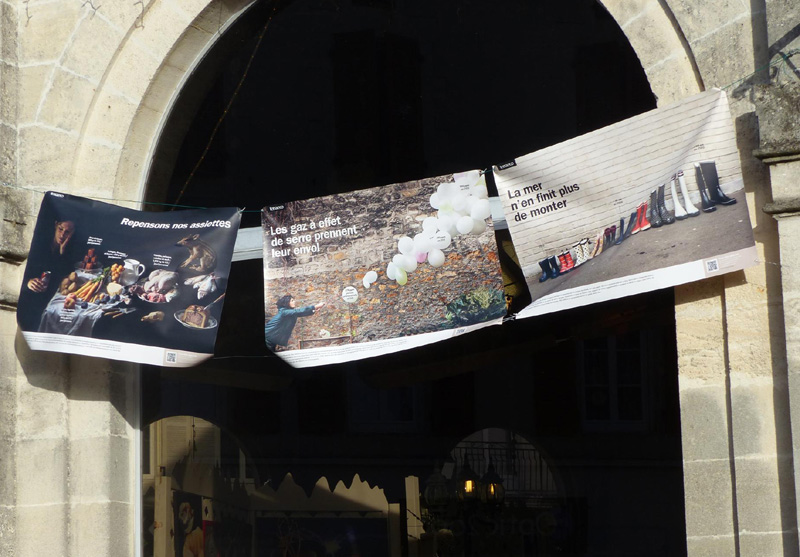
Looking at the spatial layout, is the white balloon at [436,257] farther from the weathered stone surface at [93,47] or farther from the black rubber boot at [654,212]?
the weathered stone surface at [93,47]

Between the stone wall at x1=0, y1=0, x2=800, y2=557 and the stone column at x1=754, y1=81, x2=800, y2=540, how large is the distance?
9cm

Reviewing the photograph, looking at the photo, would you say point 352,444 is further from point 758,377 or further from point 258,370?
point 758,377

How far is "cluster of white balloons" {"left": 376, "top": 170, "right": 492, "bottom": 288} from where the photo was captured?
15.9ft

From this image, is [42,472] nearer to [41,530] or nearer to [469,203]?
[41,530]

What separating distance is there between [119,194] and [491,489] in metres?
9.73

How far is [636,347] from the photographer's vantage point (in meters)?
15.2

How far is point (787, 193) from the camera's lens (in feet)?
12.9

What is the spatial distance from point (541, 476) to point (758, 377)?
11.1m

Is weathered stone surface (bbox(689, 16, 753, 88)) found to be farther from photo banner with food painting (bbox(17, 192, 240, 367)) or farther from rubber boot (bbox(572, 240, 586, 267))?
photo banner with food painting (bbox(17, 192, 240, 367))

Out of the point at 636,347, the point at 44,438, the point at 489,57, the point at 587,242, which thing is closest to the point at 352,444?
the point at 636,347

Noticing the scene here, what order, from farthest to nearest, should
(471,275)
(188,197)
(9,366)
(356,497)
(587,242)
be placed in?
(188,197)
(356,497)
(9,366)
(471,275)
(587,242)

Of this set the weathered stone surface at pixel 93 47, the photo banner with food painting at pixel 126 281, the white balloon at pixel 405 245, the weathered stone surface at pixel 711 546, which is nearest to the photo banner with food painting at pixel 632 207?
the white balloon at pixel 405 245

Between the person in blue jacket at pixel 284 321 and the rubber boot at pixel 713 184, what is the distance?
185 centimetres

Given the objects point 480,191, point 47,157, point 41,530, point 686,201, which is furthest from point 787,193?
point 41,530
